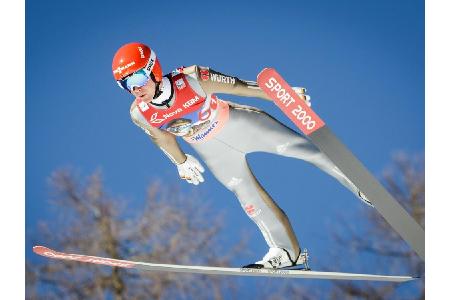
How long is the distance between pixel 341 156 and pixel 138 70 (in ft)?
4.00

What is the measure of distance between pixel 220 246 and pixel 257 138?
4.19ft

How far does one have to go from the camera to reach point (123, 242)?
6707 millimetres

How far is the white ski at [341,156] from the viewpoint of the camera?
14.7 feet

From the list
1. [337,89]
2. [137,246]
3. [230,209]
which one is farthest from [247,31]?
[137,246]

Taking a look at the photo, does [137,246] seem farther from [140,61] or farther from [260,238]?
[140,61]

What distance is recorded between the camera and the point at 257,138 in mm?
5051

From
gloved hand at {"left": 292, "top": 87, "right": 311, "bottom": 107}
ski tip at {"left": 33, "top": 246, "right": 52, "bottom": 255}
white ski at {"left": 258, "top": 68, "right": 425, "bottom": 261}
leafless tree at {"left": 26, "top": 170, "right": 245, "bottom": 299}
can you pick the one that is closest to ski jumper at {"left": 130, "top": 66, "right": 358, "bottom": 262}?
gloved hand at {"left": 292, "top": 87, "right": 311, "bottom": 107}

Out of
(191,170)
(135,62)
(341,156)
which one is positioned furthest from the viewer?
(191,170)

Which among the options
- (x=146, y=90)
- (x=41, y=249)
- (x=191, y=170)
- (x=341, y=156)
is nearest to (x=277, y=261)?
(x=191, y=170)

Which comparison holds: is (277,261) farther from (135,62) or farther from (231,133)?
(135,62)

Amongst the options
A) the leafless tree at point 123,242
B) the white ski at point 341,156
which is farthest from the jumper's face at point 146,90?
the leafless tree at point 123,242

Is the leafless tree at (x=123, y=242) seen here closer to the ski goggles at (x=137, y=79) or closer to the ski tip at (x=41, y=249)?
the ski tip at (x=41, y=249)

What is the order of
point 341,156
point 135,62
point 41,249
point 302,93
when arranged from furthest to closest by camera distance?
point 41,249 → point 302,93 → point 135,62 → point 341,156

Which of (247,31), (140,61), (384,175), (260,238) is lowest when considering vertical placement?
(260,238)
